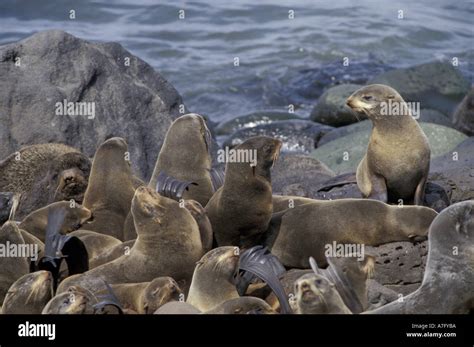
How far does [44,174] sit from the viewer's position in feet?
29.6

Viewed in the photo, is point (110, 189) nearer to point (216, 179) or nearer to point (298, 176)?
point (216, 179)

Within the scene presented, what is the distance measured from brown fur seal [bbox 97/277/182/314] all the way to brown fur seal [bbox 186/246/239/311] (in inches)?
4.8

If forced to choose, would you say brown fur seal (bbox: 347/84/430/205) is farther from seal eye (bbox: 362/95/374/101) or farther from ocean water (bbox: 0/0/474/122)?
ocean water (bbox: 0/0/474/122)

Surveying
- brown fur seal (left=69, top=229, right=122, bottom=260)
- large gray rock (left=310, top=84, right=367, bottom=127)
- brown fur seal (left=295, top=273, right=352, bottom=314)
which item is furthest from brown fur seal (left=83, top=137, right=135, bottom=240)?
large gray rock (left=310, top=84, right=367, bottom=127)

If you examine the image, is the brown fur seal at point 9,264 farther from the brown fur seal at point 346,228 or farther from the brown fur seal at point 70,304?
the brown fur seal at point 346,228

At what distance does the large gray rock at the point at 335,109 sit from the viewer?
1703 centimetres

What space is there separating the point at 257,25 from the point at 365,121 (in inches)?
364

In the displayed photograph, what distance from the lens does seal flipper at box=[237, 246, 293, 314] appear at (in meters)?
6.37

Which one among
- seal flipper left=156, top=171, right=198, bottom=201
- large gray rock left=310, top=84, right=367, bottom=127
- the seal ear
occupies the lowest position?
large gray rock left=310, top=84, right=367, bottom=127

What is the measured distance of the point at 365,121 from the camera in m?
15.7

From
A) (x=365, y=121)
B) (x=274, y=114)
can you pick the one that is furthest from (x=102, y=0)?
(x=365, y=121)

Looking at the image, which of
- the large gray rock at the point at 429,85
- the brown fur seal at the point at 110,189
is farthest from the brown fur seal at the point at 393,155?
the large gray rock at the point at 429,85

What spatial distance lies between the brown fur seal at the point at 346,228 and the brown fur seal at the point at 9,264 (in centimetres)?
169

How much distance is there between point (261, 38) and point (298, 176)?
1426 centimetres
